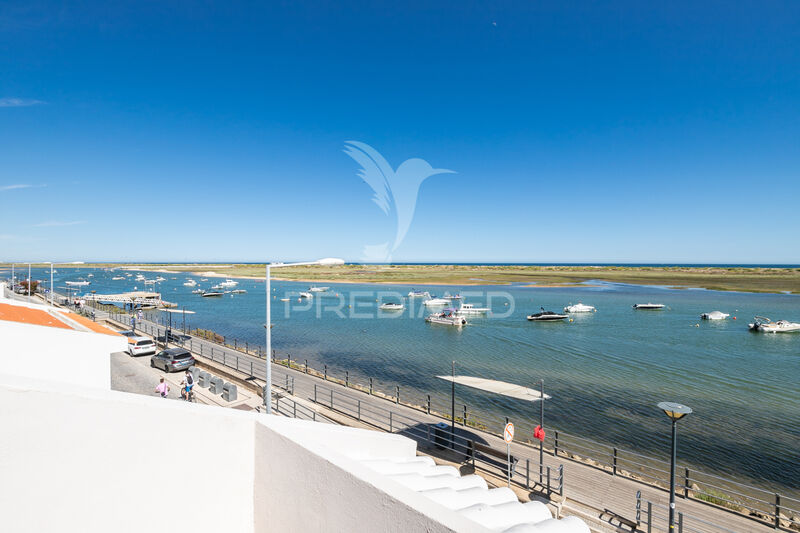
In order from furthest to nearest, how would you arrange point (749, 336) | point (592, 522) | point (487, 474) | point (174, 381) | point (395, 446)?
point (749, 336) < point (174, 381) < point (487, 474) < point (592, 522) < point (395, 446)

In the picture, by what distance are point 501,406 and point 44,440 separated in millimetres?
20941

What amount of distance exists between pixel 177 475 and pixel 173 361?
2018 centimetres

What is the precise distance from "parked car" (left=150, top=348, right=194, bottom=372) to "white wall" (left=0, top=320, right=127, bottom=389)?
11115 millimetres

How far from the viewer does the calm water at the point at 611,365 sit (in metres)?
17.8

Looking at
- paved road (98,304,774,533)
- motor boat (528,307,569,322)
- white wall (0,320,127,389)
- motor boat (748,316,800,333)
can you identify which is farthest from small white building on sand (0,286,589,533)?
motor boat (748,316,800,333)

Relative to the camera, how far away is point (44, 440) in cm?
309

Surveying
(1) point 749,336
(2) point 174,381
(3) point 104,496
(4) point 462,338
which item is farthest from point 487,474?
(1) point 749,336

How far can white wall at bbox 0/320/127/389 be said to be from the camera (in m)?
8.07

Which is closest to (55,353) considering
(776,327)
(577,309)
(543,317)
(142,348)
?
(142,348)

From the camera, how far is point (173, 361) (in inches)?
806

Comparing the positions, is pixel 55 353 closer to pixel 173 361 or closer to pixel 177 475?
pixel 177 475

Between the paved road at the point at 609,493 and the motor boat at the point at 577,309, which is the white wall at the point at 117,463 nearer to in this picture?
the paved road at the point at 609,493

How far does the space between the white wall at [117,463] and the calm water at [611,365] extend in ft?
58.7

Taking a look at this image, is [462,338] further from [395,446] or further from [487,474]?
[395,446]
